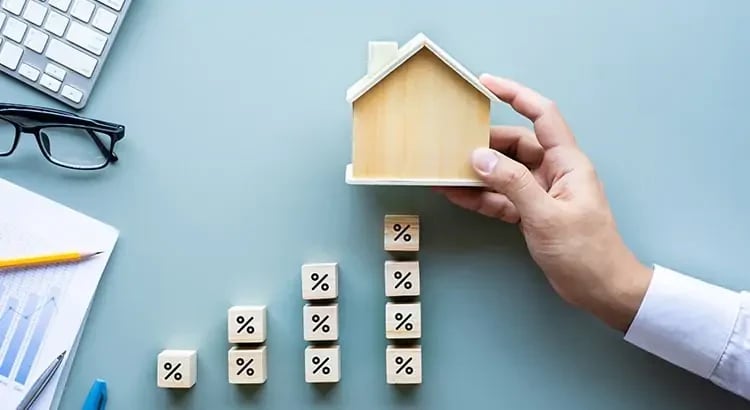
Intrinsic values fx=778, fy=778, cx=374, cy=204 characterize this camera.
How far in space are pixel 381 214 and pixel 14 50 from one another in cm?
47

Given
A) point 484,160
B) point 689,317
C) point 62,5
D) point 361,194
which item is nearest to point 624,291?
point 689,317

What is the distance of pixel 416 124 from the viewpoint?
785mm

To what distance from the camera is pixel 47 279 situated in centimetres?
90

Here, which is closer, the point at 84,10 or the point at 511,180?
the point at 511,180

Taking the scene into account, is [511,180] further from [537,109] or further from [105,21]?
[105,21]

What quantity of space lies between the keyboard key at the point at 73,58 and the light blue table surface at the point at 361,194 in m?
0.03

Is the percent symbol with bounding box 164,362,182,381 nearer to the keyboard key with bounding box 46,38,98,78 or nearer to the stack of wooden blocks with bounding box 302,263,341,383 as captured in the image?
the stack of wooden blocks with bounding box 302,263,341,383

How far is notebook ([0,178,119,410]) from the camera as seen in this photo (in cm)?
90

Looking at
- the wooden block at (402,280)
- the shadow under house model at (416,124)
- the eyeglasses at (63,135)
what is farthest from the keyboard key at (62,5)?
the wooden block at (402,280)

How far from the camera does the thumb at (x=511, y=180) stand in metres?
0.77

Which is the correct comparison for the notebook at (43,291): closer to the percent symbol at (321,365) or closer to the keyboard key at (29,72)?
the keyboard key at (29,72)

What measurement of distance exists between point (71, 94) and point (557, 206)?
1.85ft

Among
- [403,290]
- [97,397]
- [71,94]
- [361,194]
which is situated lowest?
[97,397]

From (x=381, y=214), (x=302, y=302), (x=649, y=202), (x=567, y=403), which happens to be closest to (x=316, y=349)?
(x=302, y=302)
